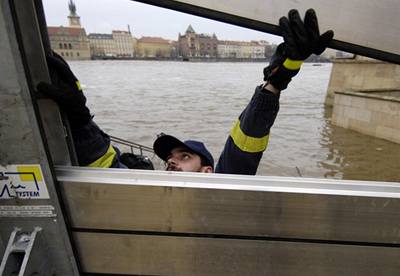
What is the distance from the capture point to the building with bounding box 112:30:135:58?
69625 millimetres

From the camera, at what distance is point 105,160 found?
6.22ft

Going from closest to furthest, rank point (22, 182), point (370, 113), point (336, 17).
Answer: point (336, 17) → point (22, 182) → point (370, 113)

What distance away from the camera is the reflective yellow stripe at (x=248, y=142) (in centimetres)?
165

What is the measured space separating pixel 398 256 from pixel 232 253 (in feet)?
2.35

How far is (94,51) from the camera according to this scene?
68562 mm

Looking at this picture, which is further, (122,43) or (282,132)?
(122,43)

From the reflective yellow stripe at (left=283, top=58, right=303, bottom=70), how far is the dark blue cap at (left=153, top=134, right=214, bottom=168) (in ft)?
3.07

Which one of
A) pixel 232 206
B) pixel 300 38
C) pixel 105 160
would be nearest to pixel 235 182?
pixel 232 206

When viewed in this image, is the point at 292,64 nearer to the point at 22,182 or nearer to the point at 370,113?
the point at 22,182

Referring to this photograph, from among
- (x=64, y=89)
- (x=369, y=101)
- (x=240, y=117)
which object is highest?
(x=64, y=89)

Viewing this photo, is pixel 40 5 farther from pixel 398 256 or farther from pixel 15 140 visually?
pixel 398 256

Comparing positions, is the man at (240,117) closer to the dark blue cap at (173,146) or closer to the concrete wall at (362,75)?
the dark blue cap at (173,146)

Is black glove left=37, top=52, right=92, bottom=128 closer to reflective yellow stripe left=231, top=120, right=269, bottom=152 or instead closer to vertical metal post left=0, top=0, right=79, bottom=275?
vertical metal post left=0, top=0, right=79, bottom=275

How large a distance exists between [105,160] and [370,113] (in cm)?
1212
